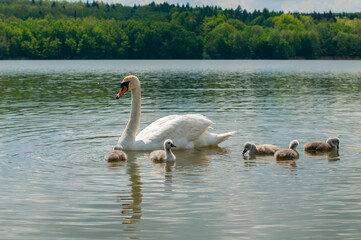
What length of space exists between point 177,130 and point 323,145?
3.63 m

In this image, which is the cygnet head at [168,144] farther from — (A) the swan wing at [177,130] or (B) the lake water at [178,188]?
(A) the swan wing at [177,130]

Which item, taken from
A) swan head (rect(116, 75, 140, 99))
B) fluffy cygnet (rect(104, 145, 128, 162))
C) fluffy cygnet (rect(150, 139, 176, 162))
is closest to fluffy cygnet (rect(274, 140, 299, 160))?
fluffy cygnet (rect(150, 139, 176, 162))

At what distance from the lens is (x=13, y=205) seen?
9242 millimetres

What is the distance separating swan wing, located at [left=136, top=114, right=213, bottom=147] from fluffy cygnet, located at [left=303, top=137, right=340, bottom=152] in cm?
263

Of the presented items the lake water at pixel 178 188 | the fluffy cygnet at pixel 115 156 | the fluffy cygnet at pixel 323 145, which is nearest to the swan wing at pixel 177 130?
the lake water at pixel 178 188

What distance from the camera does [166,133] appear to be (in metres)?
14.1

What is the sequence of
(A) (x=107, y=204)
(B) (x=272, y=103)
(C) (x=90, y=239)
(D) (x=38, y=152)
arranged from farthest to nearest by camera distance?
(B) (x=272, y=103) → (D) (x=38, y=152) → (A) (x=107, y=204) → (C) (x=90, y=239)

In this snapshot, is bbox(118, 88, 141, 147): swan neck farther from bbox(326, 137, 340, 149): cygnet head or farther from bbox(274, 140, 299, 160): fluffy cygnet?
bbox(326, 137, 340, 149): cygnet head

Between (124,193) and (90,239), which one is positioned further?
(124,193)

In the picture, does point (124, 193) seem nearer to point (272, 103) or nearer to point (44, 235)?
point (44, 235)

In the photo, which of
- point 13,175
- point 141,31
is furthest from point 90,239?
point 141,31

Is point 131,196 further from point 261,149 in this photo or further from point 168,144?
point 261,149

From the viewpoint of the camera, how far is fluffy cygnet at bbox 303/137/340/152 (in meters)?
13.9

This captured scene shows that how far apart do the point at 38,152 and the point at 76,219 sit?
5.79 metres
